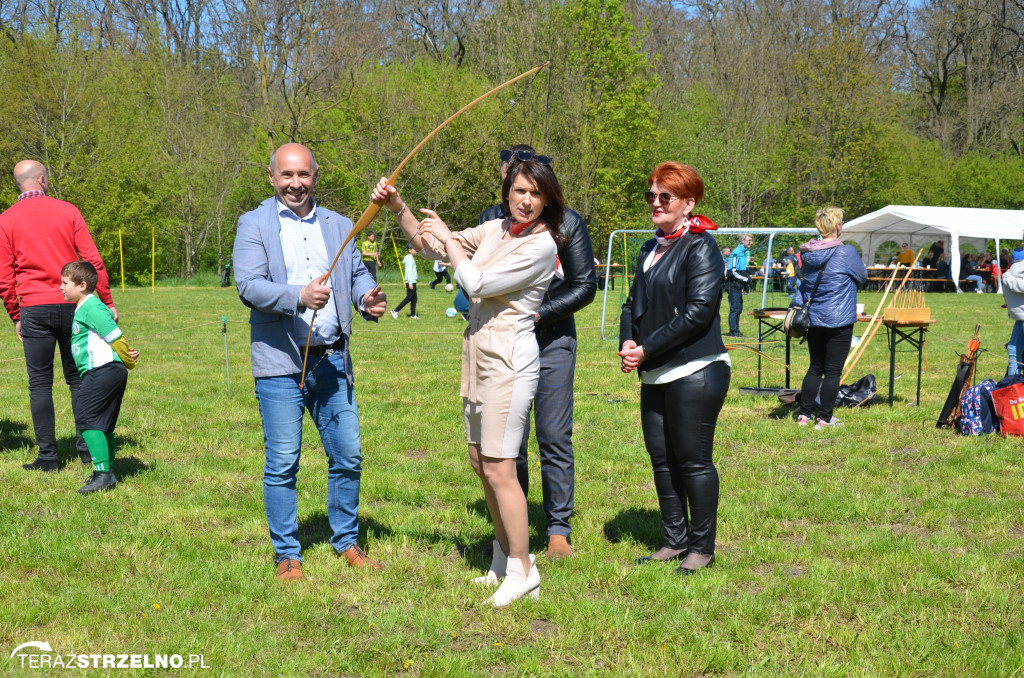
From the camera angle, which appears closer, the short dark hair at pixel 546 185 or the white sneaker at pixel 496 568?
the short dark hair at pixel 546 185

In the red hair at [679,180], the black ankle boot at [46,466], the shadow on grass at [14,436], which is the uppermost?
the red hair at [679,180]

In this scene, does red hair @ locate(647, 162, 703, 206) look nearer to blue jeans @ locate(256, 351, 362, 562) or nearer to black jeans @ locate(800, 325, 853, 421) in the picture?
blue jeans @ locate(256, 351, 362, 562)

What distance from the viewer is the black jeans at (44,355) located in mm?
6121

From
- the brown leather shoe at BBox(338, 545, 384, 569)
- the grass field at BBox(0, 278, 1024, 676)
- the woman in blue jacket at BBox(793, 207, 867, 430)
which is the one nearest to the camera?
the grass field at BBox(0, 278, 1024, 676)

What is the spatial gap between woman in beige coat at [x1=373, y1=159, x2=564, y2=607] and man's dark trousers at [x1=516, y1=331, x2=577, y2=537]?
691 mm

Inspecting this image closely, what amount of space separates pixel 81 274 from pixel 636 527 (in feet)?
12.2

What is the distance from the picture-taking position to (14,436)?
731 centimetres

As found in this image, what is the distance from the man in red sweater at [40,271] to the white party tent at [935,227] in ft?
90.4

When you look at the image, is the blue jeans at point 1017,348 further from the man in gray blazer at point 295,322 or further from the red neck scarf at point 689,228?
the man in gray blazer at point 295,322

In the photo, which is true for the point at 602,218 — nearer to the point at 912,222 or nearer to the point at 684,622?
the point at 912,222

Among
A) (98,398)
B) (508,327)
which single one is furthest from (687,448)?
(98,398)

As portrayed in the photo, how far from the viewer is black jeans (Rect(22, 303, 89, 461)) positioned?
6.12m

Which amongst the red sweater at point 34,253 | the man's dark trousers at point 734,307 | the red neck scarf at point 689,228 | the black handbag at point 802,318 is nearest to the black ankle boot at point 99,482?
the red sweater at point 34,253

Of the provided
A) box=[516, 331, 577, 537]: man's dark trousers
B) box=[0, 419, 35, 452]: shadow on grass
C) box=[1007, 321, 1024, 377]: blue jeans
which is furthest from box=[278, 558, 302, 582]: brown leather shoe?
box=[1007, 321, 1024, 377]: blue jeans
